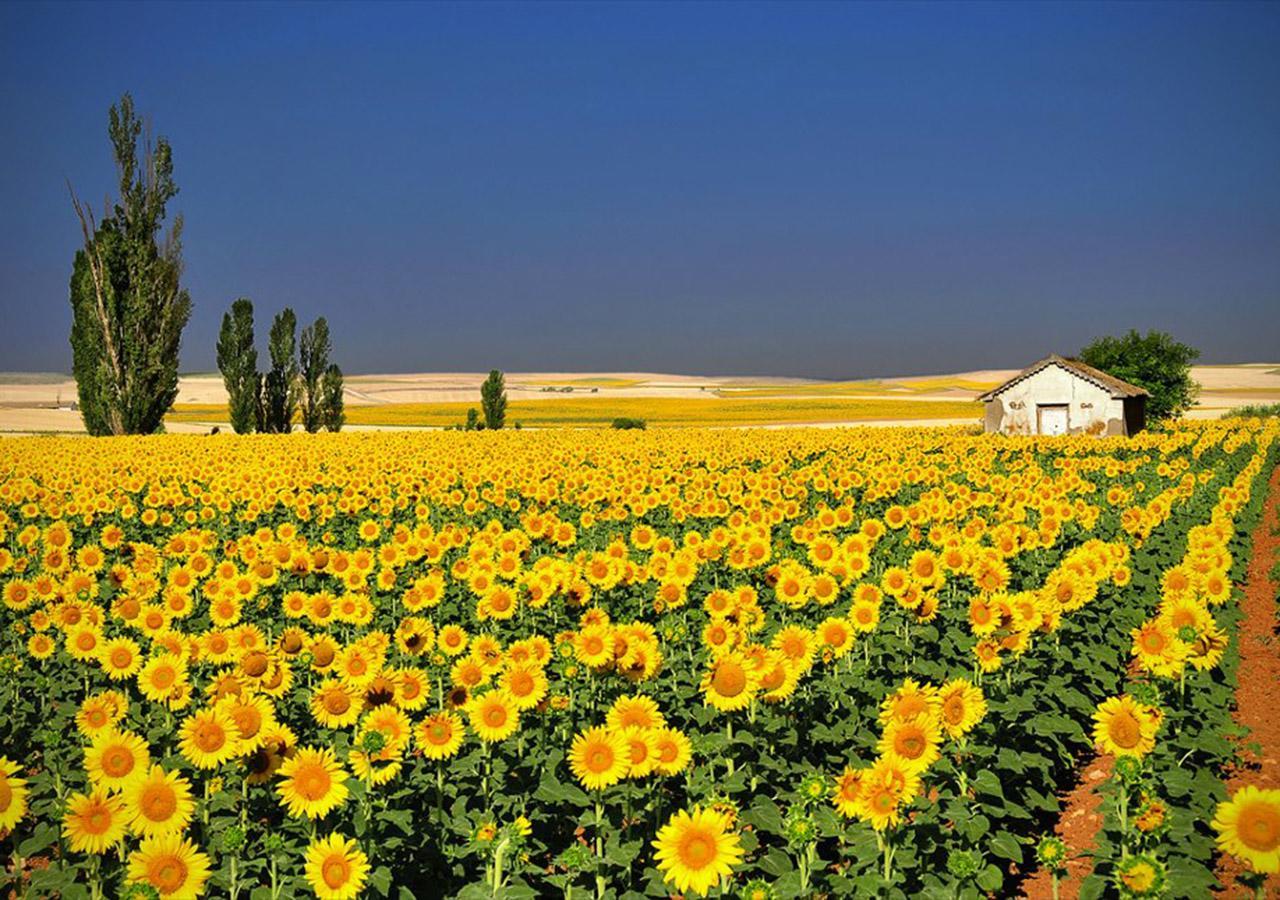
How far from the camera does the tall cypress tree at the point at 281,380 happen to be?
57.8 meters

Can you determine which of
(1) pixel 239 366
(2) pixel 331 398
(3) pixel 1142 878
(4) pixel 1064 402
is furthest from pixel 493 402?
(3) pixel 1142 878

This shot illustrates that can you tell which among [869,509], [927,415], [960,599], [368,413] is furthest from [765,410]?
[960,599]

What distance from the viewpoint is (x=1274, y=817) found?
130 inches

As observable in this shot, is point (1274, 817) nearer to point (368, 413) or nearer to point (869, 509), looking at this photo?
point (869, 509)

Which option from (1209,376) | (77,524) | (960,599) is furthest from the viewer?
(1209,376)

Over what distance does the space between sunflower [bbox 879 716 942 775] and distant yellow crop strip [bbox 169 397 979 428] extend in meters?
83.1

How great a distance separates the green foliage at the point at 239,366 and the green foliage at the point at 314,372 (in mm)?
4420

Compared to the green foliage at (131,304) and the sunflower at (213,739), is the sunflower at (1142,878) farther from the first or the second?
the green foliage at (131,304)

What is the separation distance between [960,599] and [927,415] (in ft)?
304

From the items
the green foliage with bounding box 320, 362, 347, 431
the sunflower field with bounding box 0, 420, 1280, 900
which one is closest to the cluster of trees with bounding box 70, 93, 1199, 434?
the green foliage with bounding box 320, 362, 347, 431

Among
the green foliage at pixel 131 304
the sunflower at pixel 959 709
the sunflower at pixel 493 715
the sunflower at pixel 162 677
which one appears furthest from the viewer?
the green foliage at pixel 131 304

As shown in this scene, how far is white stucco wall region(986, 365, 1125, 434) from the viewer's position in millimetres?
45312

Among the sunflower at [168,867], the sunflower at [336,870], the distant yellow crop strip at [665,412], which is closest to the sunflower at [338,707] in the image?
the sunflower at [336,870]

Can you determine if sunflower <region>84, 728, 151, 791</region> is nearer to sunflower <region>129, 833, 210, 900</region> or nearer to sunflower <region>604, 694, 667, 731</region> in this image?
sunflower <region>129, 833, 210, 900</region>
